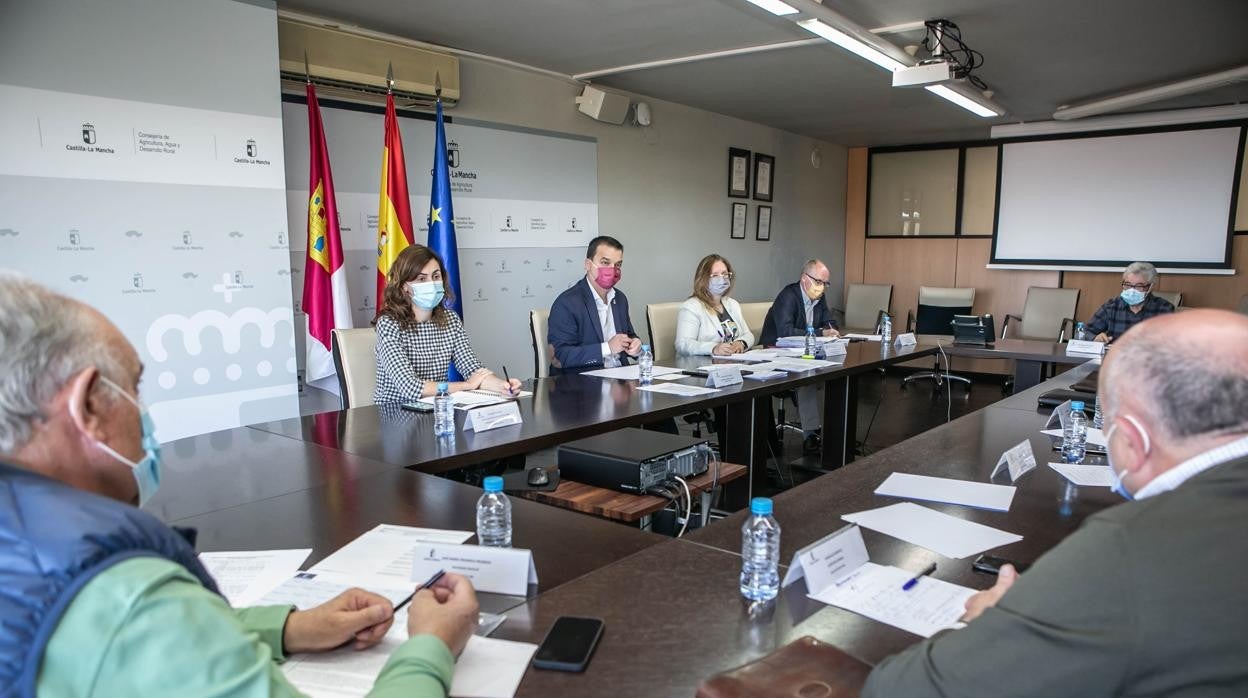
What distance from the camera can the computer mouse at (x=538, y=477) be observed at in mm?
2080

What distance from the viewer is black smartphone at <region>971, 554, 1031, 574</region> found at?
53.8 inches

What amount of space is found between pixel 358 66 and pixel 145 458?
3598 millimetres

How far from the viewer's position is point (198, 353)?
3373mm

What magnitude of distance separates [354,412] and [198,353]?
1.12 meters

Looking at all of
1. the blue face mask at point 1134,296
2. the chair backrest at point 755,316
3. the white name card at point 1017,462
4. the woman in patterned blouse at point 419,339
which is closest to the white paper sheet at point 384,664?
the white name card at point 1017,462

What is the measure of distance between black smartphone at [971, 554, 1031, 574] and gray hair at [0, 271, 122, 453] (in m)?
1.36

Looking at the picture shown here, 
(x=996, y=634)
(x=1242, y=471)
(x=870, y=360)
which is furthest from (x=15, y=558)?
(x=870, y=360)

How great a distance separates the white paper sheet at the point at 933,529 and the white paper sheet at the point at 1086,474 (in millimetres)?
532

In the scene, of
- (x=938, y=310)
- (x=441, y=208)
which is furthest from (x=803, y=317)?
(x=938, y=310)

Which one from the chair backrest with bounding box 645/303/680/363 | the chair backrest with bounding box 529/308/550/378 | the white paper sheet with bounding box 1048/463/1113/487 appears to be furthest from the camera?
the chair backrest with bounding box 645/303/680/363

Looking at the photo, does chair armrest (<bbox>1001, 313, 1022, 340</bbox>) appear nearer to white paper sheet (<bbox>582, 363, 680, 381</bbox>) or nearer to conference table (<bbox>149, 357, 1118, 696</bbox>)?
white paper sheet (<bbox>582, 363, 680, 381</bbox>)

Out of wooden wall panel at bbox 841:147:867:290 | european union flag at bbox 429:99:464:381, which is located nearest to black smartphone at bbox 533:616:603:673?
european union flag at bbox 429:99:464:381

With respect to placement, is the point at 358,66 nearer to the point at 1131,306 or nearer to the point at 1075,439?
the point at 1075,439

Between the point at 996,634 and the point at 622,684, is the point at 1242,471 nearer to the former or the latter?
the point at 996,634
